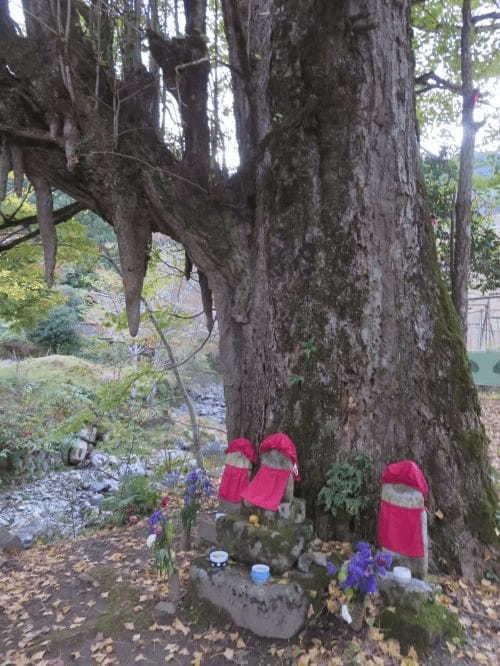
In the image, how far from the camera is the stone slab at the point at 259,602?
2.62m

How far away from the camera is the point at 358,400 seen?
3.22m

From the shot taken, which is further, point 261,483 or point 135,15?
point 135,15

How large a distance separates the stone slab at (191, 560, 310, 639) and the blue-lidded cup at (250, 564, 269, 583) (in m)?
0.03

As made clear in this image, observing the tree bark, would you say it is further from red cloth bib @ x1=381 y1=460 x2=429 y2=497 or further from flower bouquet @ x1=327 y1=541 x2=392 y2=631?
flower bouquet @ x1=327 y1=541 x2=392 y2=631

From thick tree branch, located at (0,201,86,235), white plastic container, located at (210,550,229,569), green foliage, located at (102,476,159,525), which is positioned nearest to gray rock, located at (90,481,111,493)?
green foliage, located at (102,476,159,525)

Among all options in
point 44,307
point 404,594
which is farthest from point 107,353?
point 404,594

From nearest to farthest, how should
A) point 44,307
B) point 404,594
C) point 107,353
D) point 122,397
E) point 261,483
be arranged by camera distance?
point 404,594 → point 261,483 → point 122,397 → point 44,307 → point 107,353

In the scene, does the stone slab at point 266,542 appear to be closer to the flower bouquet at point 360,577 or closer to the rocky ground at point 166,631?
the rocky ground at point 166,631

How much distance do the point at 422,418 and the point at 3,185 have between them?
3.85 metres

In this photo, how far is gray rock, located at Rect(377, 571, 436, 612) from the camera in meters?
2.53

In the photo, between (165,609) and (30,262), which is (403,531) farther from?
(30,262)

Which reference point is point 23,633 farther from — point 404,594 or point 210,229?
point 210,229

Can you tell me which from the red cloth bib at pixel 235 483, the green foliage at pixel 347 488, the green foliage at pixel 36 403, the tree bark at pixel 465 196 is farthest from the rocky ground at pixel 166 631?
the green foliage at pixel 36 403

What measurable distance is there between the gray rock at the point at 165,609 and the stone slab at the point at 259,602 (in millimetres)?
286
